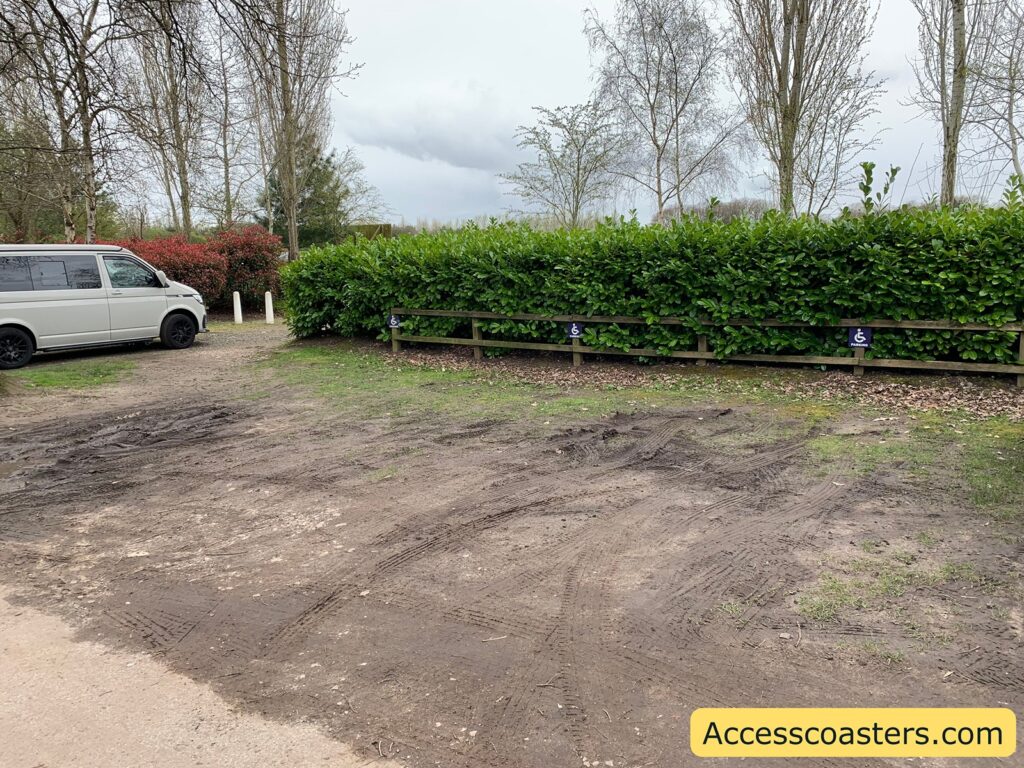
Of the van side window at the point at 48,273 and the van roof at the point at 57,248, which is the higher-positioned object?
the van roof at the point at 57,248

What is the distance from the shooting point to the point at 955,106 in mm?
12867

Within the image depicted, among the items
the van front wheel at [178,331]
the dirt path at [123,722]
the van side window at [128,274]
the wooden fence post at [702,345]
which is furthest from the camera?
the van front wheel at [178,331]

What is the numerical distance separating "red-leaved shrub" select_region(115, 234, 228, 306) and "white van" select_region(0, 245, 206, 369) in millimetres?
5346

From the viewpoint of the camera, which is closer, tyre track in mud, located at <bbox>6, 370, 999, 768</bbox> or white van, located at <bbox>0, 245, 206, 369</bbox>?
tyre track in mud, located at <bbox>6, 370, 999, 768</bbox>

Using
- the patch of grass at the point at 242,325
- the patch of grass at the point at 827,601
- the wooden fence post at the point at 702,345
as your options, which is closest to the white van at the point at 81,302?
the patch of grass at the point at 242,325

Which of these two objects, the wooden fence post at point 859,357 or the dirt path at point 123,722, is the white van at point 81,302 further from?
the wooden fence post at point 859,357

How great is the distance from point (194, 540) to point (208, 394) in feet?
19.3

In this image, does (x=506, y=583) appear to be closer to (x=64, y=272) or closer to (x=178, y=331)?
(x=64, y=272)

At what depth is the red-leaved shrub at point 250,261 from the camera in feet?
68.7

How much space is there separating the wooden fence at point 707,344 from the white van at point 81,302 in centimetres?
495

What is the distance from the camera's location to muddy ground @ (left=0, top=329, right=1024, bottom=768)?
2.82 meters

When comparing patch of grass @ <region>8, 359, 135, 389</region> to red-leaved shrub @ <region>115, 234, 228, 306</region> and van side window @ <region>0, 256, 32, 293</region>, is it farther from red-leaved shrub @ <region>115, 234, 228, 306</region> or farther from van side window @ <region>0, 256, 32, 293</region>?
red-leaved shrub @ <region>115, 234, 228, 306</region>

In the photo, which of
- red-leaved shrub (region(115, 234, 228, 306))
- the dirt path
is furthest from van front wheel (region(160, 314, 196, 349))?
the dirt path

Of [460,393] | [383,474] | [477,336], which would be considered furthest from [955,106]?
[383,474]
